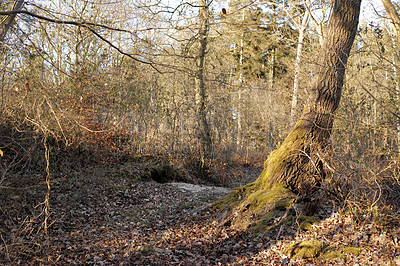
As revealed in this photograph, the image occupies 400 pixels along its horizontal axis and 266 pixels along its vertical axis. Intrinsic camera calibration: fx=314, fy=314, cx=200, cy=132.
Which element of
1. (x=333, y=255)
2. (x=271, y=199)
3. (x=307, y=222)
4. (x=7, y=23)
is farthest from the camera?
(x=271, y=199)

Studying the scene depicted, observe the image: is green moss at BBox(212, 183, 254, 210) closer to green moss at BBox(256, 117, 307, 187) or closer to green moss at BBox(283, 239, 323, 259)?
green moss at BBox(256, 117, 307, 187)

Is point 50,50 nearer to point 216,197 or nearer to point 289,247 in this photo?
point 216,197

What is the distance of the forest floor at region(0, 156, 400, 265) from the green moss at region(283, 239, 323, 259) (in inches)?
3.1

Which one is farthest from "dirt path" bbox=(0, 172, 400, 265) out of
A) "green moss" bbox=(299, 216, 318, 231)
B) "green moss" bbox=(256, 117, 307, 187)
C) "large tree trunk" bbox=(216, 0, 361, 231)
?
"green moss" bbox=(256, 117, 307, 187)

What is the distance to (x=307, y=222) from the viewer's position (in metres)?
5.16

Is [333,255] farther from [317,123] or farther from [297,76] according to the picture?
[297,76]

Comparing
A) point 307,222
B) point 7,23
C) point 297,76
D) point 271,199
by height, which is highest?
point 297,76

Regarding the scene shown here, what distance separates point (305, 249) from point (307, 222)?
2.66ft

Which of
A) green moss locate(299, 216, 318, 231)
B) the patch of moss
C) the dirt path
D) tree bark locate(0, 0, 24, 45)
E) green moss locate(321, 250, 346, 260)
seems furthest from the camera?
the patch of moss

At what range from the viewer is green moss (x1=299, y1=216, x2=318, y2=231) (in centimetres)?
507

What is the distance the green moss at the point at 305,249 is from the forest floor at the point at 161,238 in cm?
8

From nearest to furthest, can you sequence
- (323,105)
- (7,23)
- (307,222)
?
(7,23)
(307,222)
(323,105)

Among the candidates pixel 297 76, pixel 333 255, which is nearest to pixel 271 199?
pixel 333 255

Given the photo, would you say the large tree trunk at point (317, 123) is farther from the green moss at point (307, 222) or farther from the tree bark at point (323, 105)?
the green moss at point (307, 222)
